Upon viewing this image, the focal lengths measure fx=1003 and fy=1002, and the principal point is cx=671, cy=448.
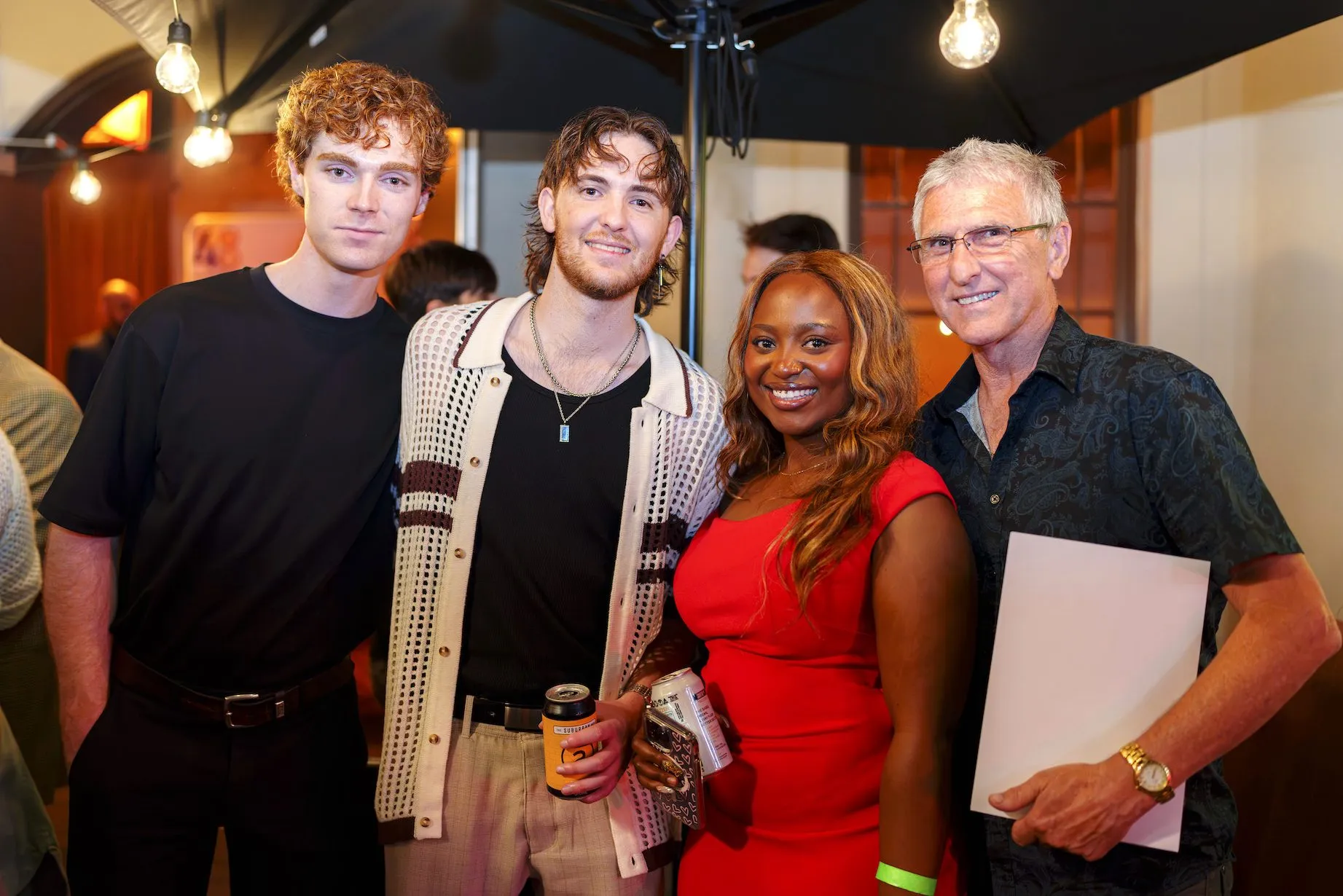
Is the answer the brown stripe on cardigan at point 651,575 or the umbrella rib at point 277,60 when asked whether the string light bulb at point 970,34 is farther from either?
the umbrella rib at point 277,60

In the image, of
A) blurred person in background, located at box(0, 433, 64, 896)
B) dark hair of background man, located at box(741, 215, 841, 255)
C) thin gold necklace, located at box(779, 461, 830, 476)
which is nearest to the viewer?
thin gold necklace, located at box(779, 461, 830, 476)

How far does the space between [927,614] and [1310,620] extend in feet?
1.65

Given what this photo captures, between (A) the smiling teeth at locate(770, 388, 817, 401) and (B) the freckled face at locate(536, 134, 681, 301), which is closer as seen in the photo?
(A) the smiling teeth at locate(770, 388, 817, 401)

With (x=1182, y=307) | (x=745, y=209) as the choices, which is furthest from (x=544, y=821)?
(x=1182, y=307)

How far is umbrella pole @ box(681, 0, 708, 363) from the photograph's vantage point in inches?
102

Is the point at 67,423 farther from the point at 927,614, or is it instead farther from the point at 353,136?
the point at 927,614

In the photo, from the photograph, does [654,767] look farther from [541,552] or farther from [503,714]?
[541,552]

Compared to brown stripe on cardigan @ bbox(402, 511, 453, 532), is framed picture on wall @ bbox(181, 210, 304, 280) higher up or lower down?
higher up

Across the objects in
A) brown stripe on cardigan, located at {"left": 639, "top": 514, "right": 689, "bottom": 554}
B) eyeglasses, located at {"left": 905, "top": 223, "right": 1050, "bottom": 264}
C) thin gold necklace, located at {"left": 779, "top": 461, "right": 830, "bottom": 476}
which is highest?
eyeglasses, located at {"left": 905, "top": 223, "right": 1050, "bottom": 264}

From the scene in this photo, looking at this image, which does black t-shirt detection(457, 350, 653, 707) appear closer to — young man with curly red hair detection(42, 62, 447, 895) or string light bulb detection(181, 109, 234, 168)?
young man with curly red hair detection(42, 62, 447, 895)

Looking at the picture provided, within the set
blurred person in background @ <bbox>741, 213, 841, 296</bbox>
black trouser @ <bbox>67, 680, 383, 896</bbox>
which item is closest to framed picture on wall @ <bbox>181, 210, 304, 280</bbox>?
blurred person in background @ <bbox>741, 213, 841, 296</bbox>

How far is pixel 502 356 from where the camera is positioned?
6.52ft

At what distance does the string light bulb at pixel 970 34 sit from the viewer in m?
2.32

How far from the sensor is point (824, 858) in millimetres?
1638
